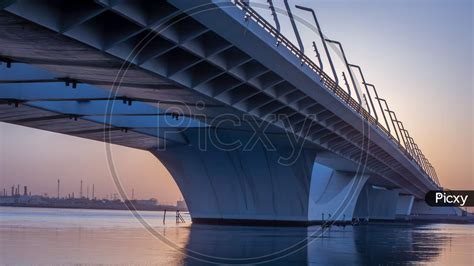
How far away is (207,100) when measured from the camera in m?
38.3

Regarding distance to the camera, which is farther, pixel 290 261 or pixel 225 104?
pixel 225 104

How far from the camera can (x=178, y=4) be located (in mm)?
24172

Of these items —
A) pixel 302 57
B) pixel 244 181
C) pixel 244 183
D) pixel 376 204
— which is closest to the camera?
pixel 302 57

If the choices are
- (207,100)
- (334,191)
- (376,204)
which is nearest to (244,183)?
(334,191)

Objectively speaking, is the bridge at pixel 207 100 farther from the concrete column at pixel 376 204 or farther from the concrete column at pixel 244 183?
the concrete column at pixel 376 204

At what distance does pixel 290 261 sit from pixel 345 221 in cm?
6308

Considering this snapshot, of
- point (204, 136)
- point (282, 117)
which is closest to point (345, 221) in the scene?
point (204, 136)

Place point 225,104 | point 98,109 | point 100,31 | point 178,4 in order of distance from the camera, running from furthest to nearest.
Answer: point 98,109 < point 225,104 < point 100,31 < point 178,4

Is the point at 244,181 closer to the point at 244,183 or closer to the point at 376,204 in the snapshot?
the point at 244,183

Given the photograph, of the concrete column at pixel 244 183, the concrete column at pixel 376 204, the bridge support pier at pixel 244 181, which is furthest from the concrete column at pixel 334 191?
the concrete column at pixel 376 204

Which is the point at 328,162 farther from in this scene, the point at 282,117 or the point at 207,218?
the point at 282,117

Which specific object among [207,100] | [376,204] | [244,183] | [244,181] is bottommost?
[376,204]

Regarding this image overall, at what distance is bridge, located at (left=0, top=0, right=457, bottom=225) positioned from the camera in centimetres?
2581

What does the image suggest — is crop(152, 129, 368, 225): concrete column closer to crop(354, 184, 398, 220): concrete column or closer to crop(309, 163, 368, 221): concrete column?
crop(309, 163, 368, 221): concrete column
